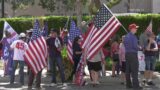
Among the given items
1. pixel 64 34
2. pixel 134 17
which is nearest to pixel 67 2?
pixel 134 17

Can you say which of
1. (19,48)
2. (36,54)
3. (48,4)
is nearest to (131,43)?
(36,54)

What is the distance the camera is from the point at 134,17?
1106 inches

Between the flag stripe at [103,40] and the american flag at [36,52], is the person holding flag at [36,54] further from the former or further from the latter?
the flag stripe at [103,40]

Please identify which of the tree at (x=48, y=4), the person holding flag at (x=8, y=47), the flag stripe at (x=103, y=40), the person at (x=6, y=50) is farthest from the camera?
the tree at (x=48, y=4)

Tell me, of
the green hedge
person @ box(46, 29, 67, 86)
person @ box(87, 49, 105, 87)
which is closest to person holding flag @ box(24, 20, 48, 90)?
person @ box(46, 29, 67, 86)

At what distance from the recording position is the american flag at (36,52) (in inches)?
559

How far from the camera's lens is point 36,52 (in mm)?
14289

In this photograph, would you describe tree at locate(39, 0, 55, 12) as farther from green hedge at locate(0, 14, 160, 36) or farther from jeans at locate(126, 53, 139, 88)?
jeans at locate(126, 53, 139, 88)

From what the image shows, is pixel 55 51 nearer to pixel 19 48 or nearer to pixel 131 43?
pixel 19 48

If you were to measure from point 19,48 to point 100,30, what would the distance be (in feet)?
9.22

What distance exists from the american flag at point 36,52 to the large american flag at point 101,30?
1418 mm

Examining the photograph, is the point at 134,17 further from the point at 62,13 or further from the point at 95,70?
the point at 62,13

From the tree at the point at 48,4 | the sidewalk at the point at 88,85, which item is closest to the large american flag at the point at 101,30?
the sidewalk at the point at 88,85

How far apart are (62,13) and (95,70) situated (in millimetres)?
42966
